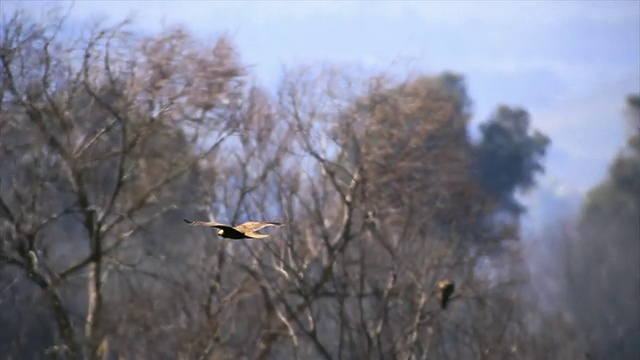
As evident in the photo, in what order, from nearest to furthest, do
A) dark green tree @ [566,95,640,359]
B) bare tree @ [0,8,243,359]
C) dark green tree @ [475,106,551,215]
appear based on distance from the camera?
bare tree @ [0,8,243,359] < dark green tree @ [566,95,640,359] < dark green tree @ [475,106,551,215]

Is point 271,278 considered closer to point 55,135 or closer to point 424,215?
point 424,215

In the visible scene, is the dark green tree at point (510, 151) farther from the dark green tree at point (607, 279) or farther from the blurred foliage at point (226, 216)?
the blurred foliage at point (226, 216)

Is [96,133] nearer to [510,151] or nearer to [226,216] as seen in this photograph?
[226,216]

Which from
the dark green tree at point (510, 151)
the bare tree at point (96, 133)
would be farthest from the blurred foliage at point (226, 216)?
the dark green tree at point (510, 151)

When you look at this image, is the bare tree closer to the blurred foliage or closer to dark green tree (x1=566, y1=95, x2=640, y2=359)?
the blurred foliage

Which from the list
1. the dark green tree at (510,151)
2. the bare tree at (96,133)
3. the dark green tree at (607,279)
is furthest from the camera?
the dark green tree at (510,151)

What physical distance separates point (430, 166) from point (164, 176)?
4.26 meters

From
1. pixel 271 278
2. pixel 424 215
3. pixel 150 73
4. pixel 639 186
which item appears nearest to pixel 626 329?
pixel 639 186

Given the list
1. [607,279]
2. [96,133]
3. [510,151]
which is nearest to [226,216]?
[96,133]

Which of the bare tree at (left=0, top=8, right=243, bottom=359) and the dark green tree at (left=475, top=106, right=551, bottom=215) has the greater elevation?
the dark green tree at (left=475, top=106, right=551, bottom=215)

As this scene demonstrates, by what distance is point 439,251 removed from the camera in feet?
45.8

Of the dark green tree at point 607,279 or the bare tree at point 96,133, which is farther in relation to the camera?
the dark green tree at point 607,279

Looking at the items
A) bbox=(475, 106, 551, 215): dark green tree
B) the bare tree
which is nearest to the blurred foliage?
the bare tree

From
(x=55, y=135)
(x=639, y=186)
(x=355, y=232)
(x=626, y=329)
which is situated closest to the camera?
(x=55, y=135)
